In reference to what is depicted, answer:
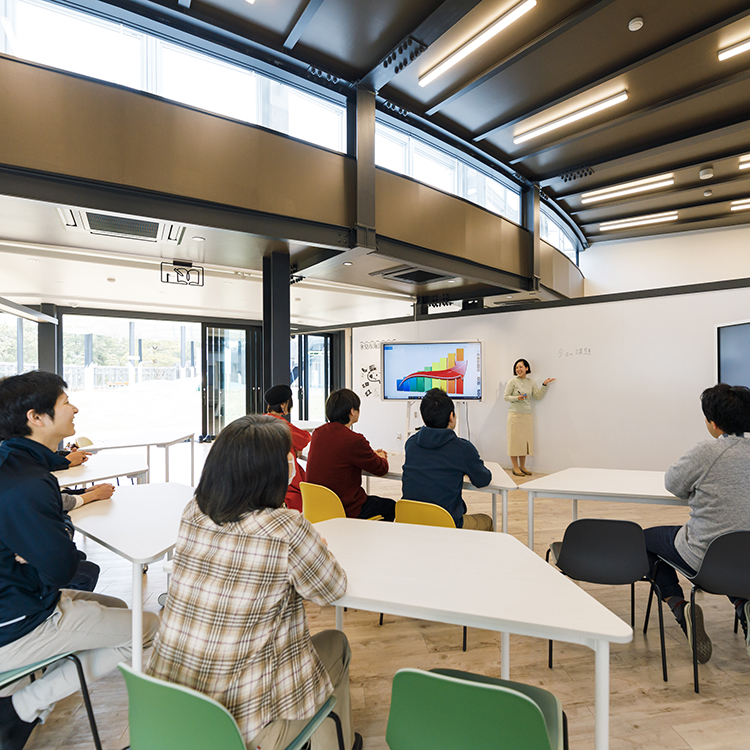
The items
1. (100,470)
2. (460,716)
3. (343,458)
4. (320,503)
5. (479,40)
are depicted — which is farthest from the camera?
(479,40)

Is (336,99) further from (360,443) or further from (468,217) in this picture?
(360,443)

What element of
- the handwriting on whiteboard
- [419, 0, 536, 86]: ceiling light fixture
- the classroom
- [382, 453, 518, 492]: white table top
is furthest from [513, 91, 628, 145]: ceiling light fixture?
[382, 453, 518, 492]: white table top

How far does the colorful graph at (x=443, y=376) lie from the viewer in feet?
21.9

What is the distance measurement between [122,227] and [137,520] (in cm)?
292

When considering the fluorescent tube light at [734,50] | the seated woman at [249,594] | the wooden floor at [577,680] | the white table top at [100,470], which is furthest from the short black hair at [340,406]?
the fluorescent tube light at [734,50]

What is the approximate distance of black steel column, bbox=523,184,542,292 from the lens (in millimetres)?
6707

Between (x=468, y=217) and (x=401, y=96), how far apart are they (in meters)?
1.58

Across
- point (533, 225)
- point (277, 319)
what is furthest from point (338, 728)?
point (533, 225)

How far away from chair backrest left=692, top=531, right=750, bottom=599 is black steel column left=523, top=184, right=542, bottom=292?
5293 mm

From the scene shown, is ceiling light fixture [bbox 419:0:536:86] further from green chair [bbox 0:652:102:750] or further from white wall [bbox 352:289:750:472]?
green chair [bbox 0:652:102:750]

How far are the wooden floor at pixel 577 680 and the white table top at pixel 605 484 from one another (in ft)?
2.45

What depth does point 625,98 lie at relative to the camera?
15.5ft

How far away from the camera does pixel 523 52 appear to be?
13.5ft

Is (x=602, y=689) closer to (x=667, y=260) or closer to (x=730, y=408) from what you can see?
(x=730, y=408)
